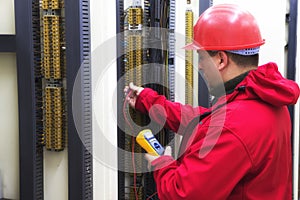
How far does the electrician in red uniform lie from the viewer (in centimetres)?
126

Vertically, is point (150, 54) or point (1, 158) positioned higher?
point (150, 54)

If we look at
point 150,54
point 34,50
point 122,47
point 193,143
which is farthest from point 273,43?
point 34,50

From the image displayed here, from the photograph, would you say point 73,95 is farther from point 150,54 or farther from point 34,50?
point 150,54

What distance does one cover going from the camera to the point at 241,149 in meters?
1.25

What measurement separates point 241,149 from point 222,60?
1.14ft

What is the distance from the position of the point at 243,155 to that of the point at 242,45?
39 cm

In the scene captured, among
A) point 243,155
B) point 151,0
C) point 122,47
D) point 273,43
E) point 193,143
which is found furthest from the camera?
point 273,43

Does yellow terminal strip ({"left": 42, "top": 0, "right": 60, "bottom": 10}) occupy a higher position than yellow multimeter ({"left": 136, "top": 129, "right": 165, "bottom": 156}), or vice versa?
yellow terminal strip ({"left": 42, "top": 0, "right": 60, "bottom": 10})

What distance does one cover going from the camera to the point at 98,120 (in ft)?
4.80

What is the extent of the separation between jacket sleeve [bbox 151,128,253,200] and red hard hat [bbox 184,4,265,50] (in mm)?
345

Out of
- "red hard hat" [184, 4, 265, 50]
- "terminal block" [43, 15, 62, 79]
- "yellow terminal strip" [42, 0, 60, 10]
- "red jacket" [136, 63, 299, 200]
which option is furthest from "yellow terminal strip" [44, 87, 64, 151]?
"red hard hat" [184, 4, 265, 50]

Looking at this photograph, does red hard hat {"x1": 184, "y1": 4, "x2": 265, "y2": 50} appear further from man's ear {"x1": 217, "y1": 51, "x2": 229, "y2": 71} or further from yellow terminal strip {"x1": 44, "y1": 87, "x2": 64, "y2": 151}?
yellow terminal strip {"x1": 44, "y1": 87, "x2": 64, "y2": 151}

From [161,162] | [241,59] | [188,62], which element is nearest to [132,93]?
[161,162]

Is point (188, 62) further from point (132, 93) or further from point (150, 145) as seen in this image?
point (150, 145)
